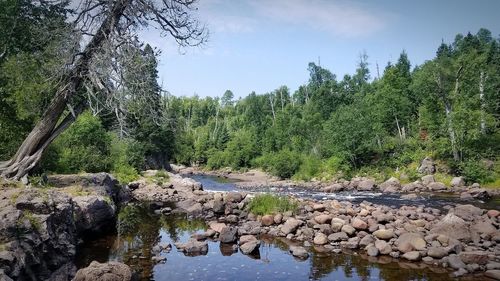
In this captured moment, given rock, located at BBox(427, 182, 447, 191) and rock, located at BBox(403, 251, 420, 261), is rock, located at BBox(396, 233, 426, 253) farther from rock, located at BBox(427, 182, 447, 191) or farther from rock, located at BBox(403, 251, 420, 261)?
rock, located at BBox(427, 182, 447, 191)

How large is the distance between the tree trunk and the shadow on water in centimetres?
383

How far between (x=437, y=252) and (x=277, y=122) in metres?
63.0

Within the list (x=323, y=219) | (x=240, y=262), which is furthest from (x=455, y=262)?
(x=240, y=262)

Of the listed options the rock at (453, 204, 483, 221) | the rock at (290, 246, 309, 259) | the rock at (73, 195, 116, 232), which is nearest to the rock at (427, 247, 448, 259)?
the rock at (290, 246, 309, 259)

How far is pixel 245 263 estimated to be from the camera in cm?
1430

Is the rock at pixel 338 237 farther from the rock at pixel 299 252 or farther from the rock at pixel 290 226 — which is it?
the rock at pixel 290 226

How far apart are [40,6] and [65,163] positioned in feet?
36.0

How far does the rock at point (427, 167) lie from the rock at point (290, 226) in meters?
26.8

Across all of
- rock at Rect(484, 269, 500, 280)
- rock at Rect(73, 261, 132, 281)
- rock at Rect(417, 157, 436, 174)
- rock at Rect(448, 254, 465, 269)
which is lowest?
rock at Rect(484, 269, 500, 280)

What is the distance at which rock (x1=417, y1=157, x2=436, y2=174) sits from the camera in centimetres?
4100

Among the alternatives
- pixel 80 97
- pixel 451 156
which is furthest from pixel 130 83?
pixel 451 156

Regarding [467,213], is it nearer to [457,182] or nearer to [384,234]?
[384,234]

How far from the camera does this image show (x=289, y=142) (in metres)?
70.2

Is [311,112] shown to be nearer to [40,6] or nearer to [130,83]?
[40,6]
